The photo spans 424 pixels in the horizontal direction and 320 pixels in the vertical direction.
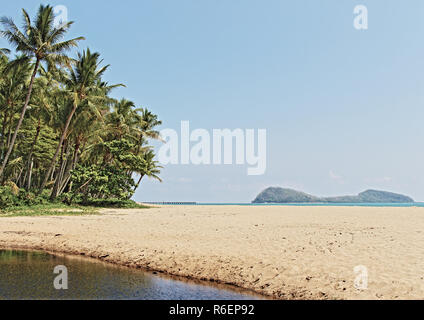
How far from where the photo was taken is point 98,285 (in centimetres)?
706

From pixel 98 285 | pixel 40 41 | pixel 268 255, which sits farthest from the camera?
pixel 40 41

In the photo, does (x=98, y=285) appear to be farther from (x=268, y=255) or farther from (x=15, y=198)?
(x=15, y=198)

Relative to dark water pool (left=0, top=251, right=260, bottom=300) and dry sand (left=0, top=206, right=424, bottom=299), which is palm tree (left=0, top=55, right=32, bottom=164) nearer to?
dry sand (left=0, top=206, right=424, bottom=299)

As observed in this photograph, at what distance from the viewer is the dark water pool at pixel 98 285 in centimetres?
636

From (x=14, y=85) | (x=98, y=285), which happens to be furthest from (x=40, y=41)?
(x=98, y=285)

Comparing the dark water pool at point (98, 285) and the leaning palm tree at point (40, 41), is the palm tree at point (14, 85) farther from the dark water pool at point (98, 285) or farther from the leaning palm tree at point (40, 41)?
the dark water pool at point (98, 285)

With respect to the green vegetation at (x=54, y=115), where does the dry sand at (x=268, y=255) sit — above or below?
below

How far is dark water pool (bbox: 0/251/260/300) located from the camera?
636cm

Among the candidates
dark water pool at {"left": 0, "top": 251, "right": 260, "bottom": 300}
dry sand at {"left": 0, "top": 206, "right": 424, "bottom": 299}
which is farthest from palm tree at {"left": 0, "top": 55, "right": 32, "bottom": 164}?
dark water pool at {"left": 0, "top": 251, "right": 260, "bottom": 300}

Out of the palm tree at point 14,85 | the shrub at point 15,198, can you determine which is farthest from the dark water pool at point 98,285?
the palm tree at point 14,85

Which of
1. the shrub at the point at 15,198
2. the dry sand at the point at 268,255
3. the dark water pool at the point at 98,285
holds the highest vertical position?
the shrub at the point at 15,198
